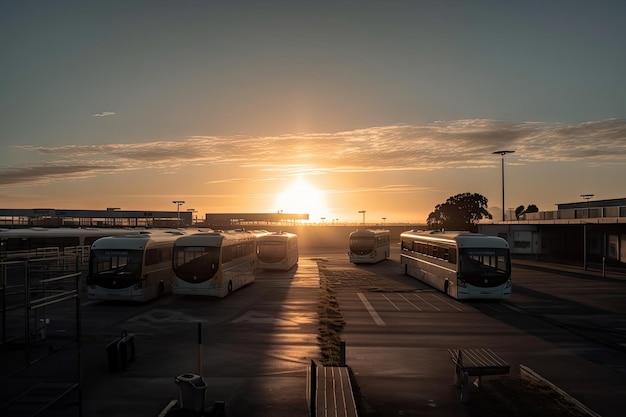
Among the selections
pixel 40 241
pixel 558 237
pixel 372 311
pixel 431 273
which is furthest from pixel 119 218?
pixel 372 311

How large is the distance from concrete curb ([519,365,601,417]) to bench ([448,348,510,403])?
82cm

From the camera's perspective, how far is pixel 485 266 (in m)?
23.5

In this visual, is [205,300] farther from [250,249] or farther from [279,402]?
[279,402]

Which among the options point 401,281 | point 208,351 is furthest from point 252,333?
point 401,281

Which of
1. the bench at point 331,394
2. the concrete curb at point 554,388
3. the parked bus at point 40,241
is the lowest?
the concrete curb at point 554,388

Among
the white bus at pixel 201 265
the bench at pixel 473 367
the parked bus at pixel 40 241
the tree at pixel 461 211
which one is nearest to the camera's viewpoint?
the bench at pixel 473 367

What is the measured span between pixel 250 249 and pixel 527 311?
16.4 metres

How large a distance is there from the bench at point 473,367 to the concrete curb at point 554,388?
0.82m

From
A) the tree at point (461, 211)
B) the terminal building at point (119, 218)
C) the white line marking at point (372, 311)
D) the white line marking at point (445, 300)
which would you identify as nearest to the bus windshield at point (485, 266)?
the white line marking at point (445, 300)

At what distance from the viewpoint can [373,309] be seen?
21.6 m

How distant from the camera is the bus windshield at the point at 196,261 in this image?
23906 millimetres

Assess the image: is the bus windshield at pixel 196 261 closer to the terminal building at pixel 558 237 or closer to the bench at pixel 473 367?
the bench at pixel 473 367

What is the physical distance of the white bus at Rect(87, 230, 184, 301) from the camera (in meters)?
22.4

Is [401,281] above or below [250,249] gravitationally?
below
